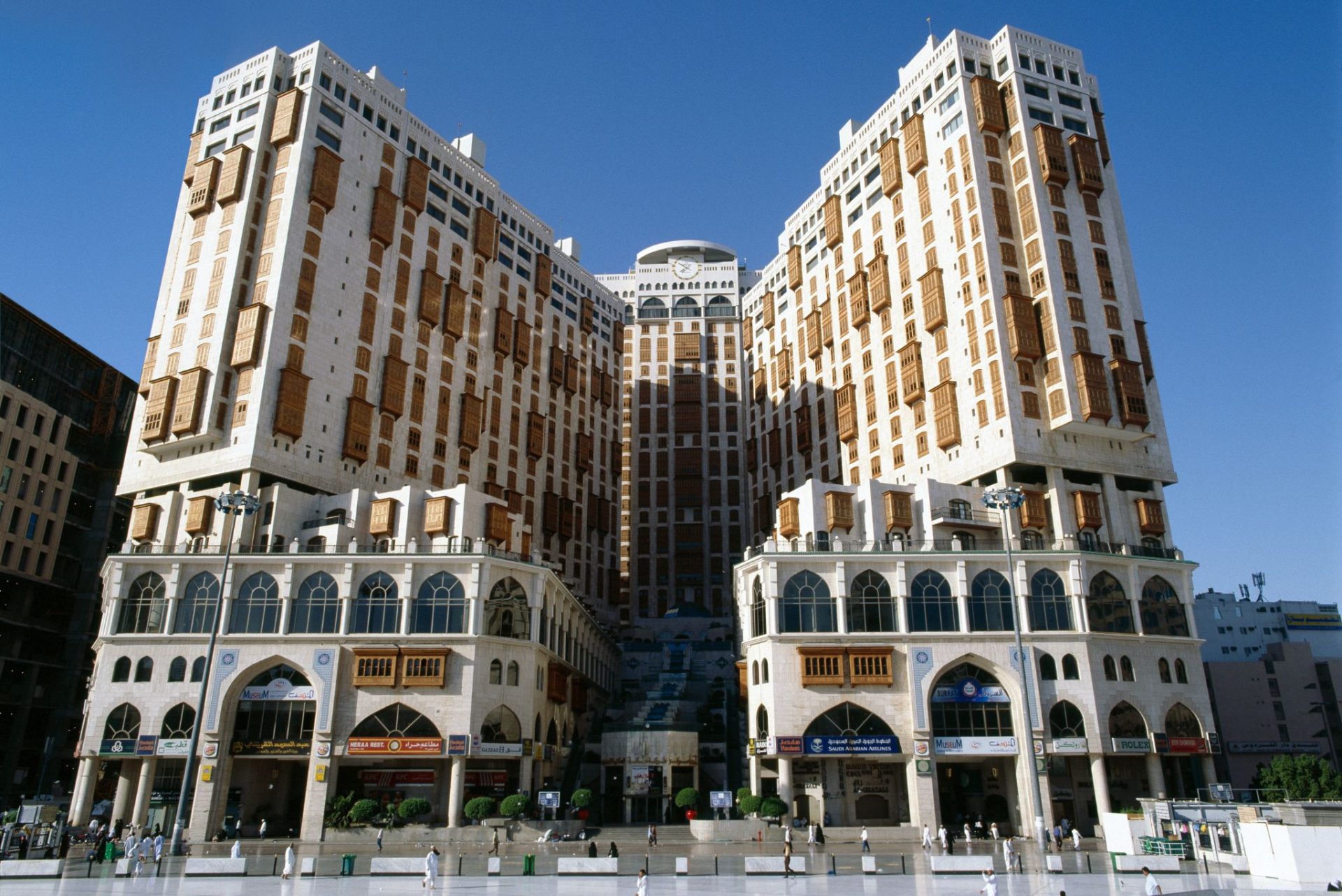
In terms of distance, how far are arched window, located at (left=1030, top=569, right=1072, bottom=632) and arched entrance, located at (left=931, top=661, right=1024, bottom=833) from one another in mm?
4894

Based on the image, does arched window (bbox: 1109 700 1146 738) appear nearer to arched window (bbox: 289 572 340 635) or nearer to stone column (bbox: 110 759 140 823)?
arched window (bbox: 289 572 340 635)

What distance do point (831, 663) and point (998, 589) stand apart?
12.6 meters

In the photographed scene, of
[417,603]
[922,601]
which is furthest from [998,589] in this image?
[417,603]

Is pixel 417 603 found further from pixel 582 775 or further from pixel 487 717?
pixel 582 775

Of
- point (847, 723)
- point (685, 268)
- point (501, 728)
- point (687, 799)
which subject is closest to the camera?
point (687, 799)

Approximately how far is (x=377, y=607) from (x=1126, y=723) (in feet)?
162

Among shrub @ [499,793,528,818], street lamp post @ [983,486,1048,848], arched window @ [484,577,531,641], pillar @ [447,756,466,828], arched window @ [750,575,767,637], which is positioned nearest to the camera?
street lamp post @ [983,486,1048,848]

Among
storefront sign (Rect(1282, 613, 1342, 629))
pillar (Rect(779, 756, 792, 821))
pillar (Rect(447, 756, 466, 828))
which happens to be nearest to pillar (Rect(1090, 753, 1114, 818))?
pillar (Rect(779, 756, 792, 821))

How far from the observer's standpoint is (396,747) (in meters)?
58.7

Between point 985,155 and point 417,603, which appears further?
point 985,155

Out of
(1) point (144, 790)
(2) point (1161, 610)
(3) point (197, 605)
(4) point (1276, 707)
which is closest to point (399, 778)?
(1) point (144, 790)

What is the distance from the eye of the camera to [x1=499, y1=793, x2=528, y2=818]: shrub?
54.8m

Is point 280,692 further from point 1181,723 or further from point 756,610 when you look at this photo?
point 1181,723

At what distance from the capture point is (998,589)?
2480 inches
